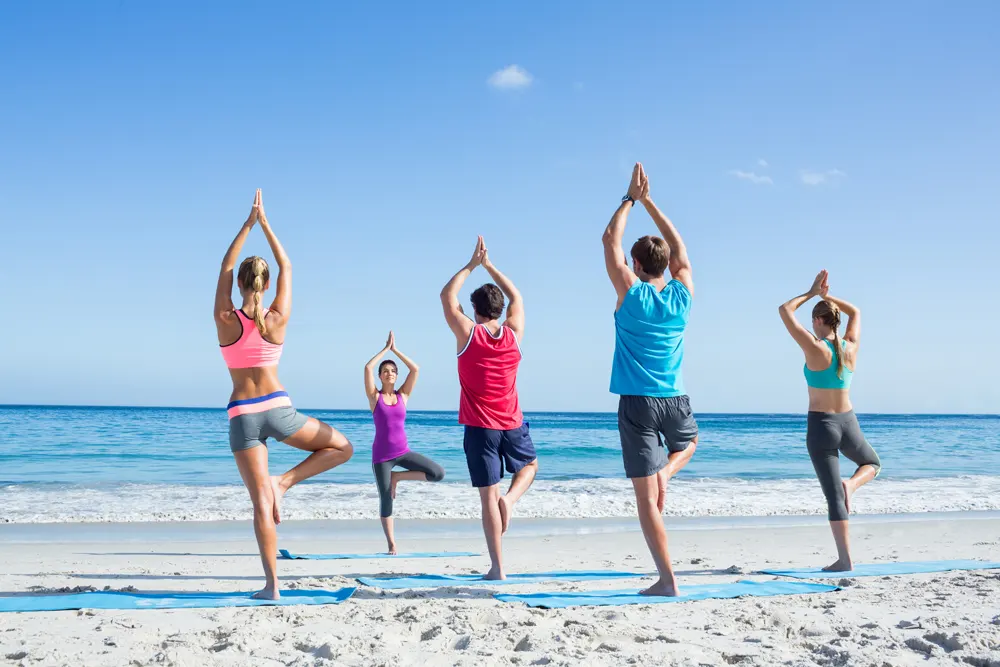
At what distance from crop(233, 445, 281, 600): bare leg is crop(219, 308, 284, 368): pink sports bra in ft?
1.54

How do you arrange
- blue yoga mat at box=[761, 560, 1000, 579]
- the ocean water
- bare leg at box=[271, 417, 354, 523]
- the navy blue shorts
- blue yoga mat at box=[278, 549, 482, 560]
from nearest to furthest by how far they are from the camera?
bare leg at box=[271, 417, 354, 523]
the navy blue shorts
blue yoga mat at box=[761, 560, 1000, 579]
blue yoga mat at box=[278, 549, 482, 560]
the ocean water

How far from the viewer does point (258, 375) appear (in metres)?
4.27

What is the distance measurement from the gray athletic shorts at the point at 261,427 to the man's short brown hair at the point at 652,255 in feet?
7.08

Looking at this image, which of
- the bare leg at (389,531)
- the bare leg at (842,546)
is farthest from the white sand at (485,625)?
the bare leg at (389,531)

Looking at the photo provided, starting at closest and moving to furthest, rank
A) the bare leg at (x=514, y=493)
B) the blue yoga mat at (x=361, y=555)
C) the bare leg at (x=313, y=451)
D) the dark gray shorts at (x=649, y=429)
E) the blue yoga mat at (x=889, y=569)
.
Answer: the dark gray shorts at (x=649, y=429) < the bare leg at (x=313, y=451) < the bare leg at (x=514, y=493) < the blue yoga mat at (x=889, y=569) < the blue yoga mat at (x=361, y=555)

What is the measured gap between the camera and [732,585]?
4.88 m

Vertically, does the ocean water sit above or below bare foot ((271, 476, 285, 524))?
below

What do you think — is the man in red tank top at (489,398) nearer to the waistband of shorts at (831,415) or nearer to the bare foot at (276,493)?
the bare foot at (276,493)

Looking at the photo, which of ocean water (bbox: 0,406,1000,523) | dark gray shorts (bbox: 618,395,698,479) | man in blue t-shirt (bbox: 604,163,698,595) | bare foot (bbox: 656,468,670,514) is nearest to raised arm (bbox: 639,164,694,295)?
man in blue t-shirt (bbox: 604,163,698,595)

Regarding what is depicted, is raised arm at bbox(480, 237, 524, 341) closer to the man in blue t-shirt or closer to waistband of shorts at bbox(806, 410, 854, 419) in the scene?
the man in blue t-shirt

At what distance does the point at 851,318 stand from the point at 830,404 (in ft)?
2.50

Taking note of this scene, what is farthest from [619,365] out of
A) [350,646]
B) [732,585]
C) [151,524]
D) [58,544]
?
[151,524]

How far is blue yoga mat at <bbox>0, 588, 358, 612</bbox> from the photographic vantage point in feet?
13.8

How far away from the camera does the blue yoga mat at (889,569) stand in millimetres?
5320
